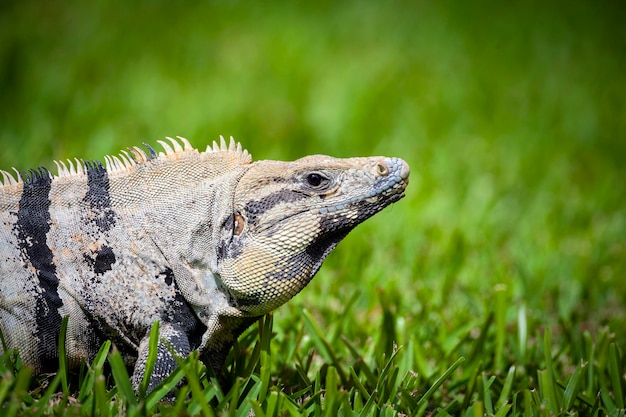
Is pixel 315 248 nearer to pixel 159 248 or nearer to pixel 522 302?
pixel 159 248

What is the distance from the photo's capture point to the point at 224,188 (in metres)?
2.92

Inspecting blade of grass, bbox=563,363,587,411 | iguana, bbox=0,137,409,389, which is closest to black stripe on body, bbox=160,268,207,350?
iguana, bbox=0,137,409,389

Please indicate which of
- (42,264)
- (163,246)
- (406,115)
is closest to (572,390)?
(163,246)

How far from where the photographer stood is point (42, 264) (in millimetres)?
2742

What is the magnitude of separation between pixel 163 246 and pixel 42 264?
416 millimetres

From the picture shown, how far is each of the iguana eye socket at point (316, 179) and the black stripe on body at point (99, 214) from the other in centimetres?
72

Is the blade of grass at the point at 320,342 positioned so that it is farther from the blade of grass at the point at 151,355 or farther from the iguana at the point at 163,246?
the blade of grass at the point at 151,355

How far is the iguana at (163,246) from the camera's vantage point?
108 inches

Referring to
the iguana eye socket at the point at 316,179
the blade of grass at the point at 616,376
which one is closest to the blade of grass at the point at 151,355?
the iguana eye socket at the point at 316,179

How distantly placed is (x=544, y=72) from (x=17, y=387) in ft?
26.9

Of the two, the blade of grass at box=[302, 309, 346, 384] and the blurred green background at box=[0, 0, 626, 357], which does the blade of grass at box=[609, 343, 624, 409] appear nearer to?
the blurred green background at box=[0, 0, 626, 357]

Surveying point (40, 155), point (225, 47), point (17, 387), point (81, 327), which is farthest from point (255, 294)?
point (225, 47)

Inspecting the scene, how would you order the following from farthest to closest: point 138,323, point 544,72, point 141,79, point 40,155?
point 544,72, point 141,79, point 40,155, point 138,323

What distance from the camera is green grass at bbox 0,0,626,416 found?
3320 mm
